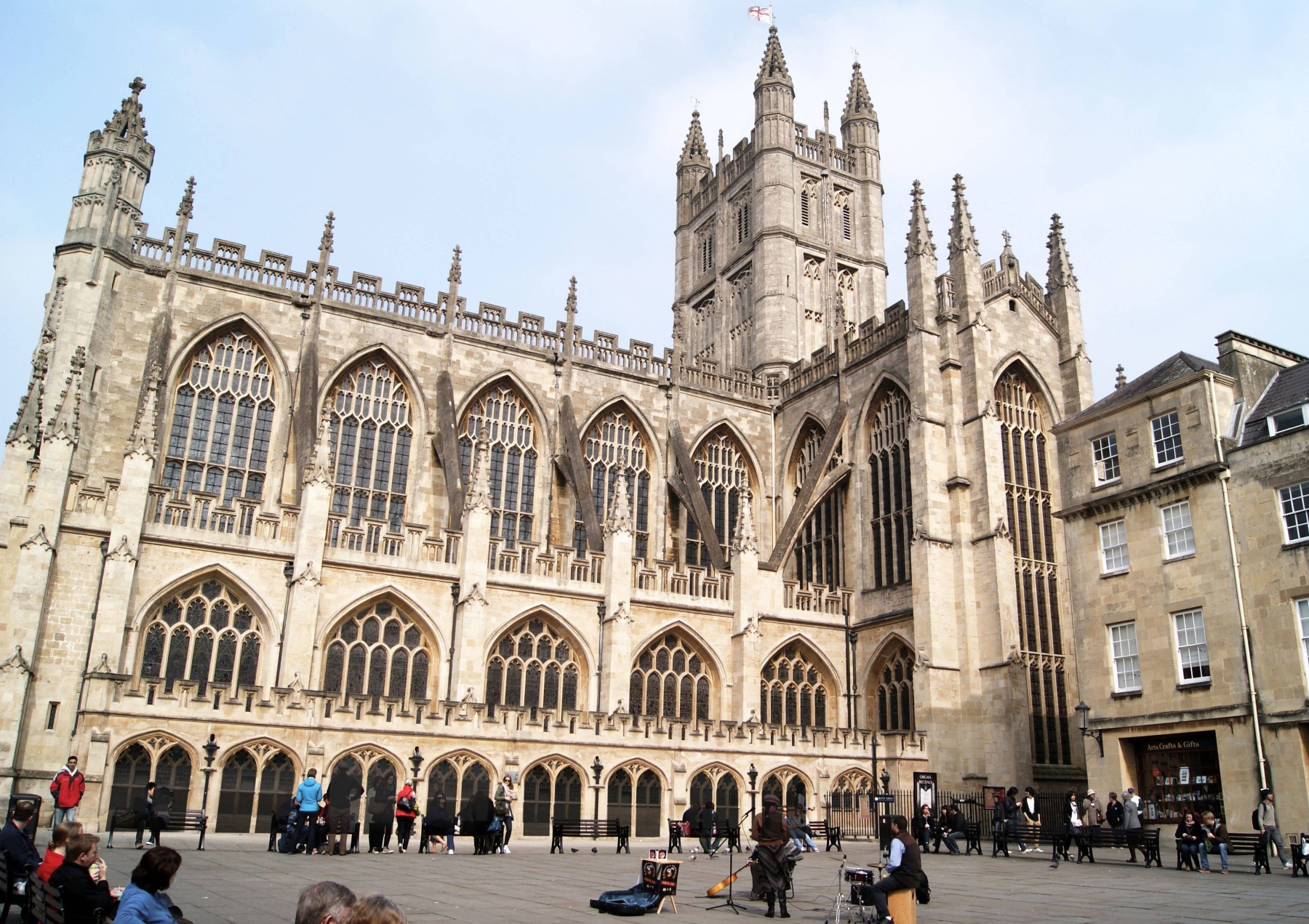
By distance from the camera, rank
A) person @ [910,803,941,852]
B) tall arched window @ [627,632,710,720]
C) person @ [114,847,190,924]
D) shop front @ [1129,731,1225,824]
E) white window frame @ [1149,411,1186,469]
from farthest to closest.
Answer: tall arched window @ [627,632,710,720], person @ [910,803,941,852], white window frame @ [1149,411,1186,469], shop front @ [1129,731,1225,824], person @ [114,847,190,924]

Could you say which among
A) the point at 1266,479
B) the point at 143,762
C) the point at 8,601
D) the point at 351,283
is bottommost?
the point at 143,762

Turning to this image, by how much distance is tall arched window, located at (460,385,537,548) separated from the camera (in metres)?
31.7

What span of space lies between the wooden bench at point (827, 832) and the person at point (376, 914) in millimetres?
18966

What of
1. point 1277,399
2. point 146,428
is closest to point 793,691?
point 1277,399

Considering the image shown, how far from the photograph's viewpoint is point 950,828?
23.3 m

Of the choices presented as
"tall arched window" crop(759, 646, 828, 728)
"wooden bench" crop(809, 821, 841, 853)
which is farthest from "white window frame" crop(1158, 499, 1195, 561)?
"tall arched window" crop(759, 646, 828, 728)

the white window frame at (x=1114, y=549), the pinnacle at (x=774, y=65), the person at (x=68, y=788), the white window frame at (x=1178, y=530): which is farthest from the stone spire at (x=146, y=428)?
the pinnacle at (x=774, y=65)

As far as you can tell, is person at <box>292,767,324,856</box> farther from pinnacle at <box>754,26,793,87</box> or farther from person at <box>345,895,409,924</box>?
pinnacle at <box>754,26,793,87</box>

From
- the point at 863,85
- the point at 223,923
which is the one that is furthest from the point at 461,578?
the point at 863,85

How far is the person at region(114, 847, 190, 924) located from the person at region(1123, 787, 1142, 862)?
663 inches

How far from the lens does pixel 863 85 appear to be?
51.1m

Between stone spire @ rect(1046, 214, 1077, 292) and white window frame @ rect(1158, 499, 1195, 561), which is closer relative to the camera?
white window frame @ rect(1158, 499, 1195, 561)

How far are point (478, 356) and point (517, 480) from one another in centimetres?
394

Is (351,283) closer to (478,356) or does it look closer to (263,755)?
(478,356)
